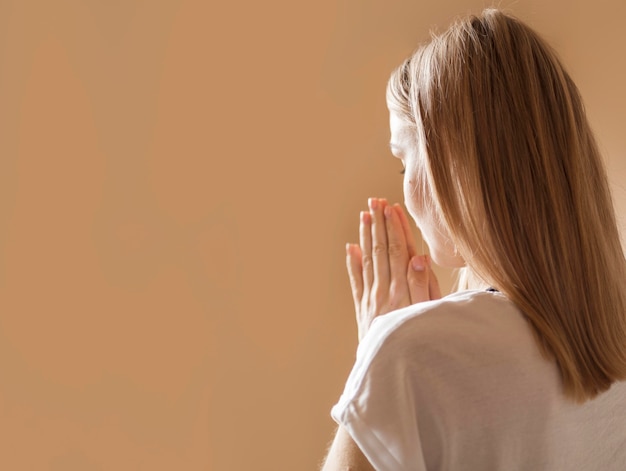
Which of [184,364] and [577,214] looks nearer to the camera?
[577,214]

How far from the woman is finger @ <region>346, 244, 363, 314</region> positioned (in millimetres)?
155

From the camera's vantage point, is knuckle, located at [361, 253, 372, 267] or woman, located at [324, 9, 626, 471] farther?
knuckle, located at [361, 253, 372, 267]

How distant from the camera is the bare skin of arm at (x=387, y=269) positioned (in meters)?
1.18

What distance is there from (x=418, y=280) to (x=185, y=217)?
0.38 m

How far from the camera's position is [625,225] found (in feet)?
5.51

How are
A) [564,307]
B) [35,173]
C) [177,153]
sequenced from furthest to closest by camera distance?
1. [177,153]
2. [35,173]
3. [564,307]

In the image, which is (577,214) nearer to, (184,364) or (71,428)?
(184,364)

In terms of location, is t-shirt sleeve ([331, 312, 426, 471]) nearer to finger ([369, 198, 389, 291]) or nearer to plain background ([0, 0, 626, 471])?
finger ([369, 198, 389, 291])

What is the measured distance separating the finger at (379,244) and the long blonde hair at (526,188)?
0.19 m

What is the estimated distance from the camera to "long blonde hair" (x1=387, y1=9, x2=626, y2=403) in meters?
0.94

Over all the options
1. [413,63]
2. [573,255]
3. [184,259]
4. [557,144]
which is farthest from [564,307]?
[184,259]

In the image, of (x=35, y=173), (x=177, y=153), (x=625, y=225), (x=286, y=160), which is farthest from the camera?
(x=625, y=225)

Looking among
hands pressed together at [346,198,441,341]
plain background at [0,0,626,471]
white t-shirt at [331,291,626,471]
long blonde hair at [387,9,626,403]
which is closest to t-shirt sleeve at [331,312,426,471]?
white t-shirt at [331,291,626,471]

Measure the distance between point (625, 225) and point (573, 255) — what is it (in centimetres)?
79
